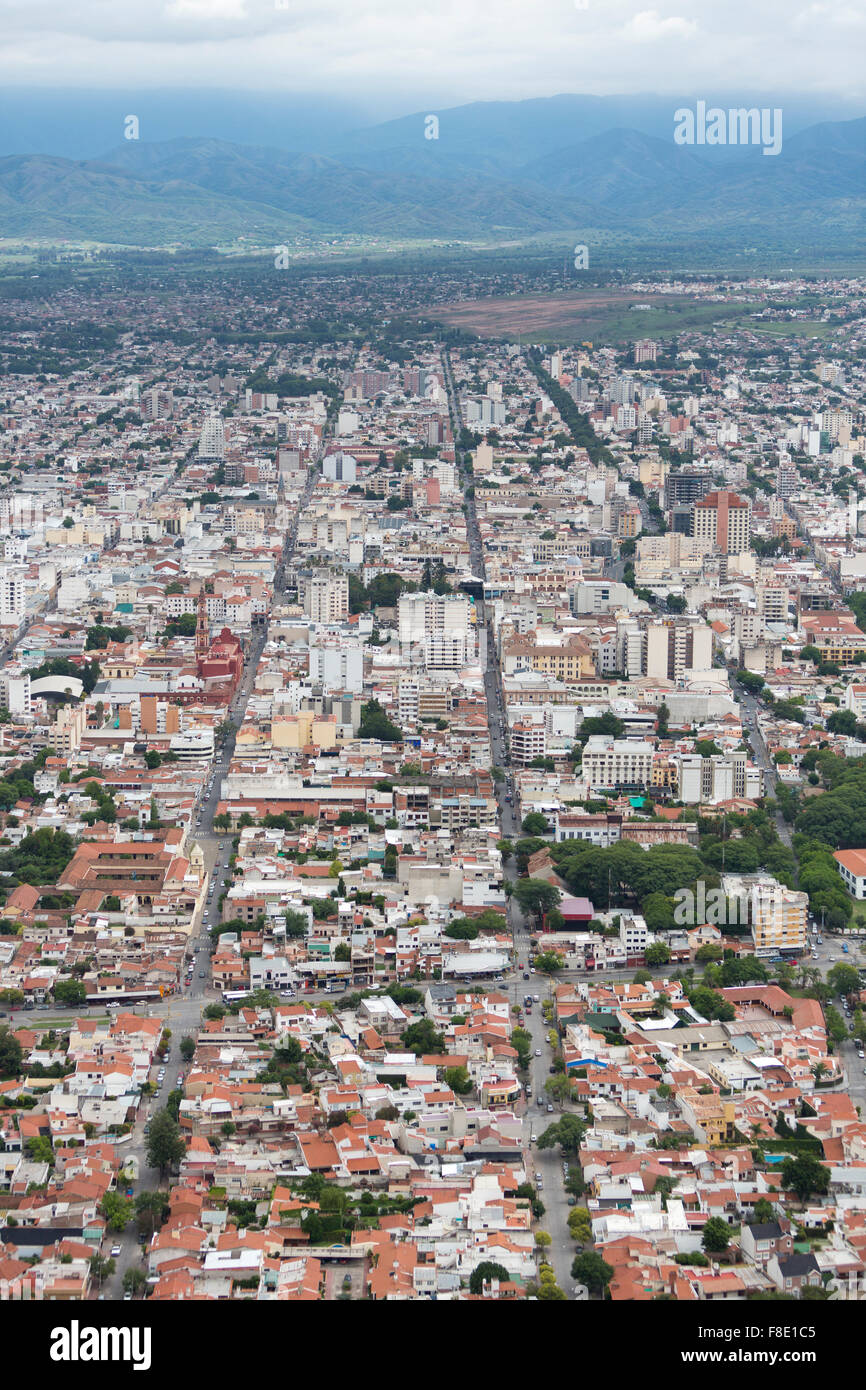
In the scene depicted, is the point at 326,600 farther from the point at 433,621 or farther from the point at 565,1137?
the point at 565,1137

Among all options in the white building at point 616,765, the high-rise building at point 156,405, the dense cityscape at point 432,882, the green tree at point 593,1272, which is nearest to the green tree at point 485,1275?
the dense cityscape at point 432,882

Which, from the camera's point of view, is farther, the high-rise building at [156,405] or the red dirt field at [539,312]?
the red dirt field at [539,312]

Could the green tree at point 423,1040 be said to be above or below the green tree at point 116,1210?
below

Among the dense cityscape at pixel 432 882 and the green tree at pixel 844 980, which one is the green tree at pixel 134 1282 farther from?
the green tree at pixel 844 980
